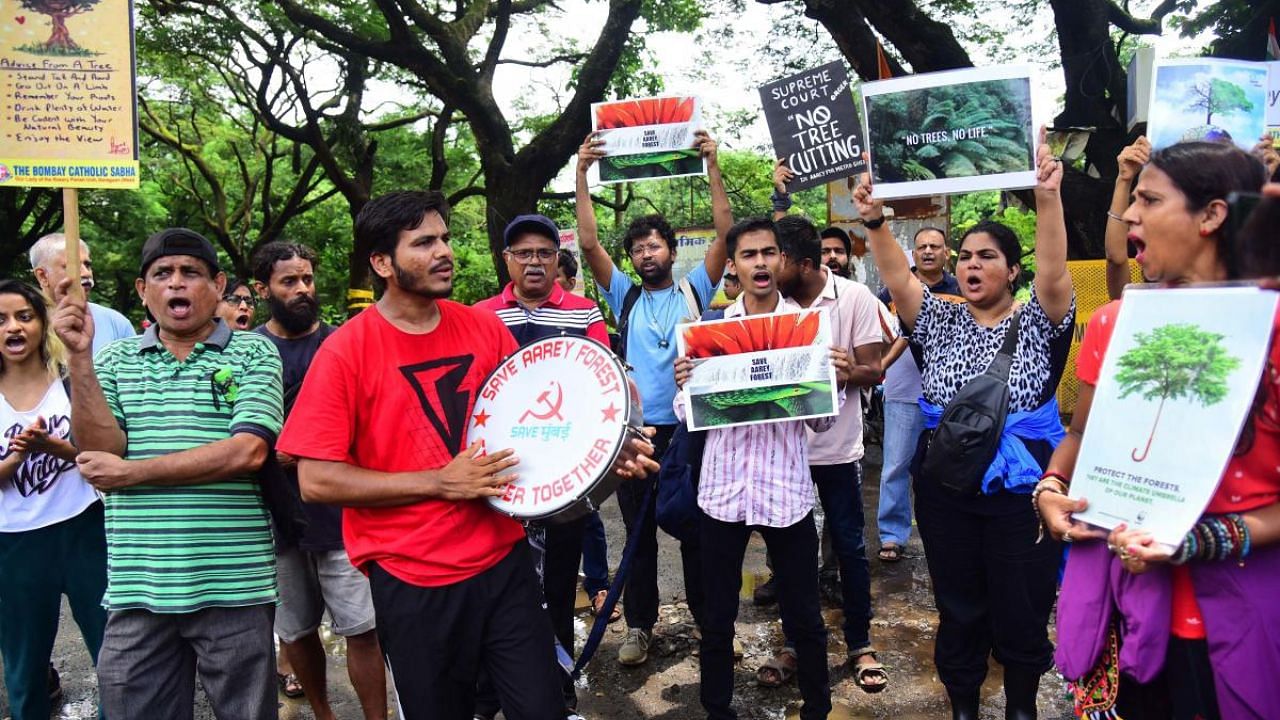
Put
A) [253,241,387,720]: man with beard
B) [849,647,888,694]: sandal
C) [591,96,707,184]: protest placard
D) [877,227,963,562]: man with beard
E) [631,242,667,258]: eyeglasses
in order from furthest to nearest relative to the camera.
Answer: [877,227,963,562]: man with beard, [591,96,707,184]: protest placard, [631,242,667,258]: eyeglasses, [849,647,888,694]: sandal, [253,241,387,720]: man with beard

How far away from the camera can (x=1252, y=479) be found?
1.96 meters

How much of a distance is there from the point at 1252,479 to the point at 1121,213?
1720 mm

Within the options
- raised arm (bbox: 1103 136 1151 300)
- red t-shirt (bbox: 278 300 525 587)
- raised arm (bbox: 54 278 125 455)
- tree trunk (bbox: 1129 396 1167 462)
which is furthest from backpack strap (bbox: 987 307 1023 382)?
raised arm (bbox: 54 278 125 455)

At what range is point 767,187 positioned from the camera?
21.1 m

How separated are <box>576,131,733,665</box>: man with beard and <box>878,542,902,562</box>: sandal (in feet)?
6.42

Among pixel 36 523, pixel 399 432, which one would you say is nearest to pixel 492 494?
pixel 399 432

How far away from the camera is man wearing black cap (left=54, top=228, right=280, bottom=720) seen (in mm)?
2771

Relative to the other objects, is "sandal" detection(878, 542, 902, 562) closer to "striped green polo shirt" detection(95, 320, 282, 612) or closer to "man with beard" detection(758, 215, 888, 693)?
"man with beard" detection(758, 215, 888, 693)

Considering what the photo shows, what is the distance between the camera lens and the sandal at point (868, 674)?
4.16 metres

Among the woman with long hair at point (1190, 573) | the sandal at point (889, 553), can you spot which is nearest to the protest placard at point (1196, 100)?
the woman with long hair at point (1190, 573)

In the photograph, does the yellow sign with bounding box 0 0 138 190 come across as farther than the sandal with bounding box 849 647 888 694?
No

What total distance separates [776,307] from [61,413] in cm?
309

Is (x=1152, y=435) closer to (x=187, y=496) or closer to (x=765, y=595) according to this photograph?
(x=187, y=496)

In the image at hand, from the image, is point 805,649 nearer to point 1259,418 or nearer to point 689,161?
point 1259,418
